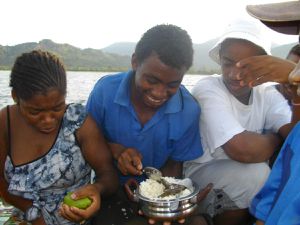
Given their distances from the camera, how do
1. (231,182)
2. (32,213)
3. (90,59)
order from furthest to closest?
(90,59), (231,182), (32,213)

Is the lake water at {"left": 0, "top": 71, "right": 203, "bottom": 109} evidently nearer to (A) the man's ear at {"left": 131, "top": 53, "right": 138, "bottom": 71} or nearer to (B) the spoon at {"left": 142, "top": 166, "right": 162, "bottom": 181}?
(A) the man's ear at {"left": 131, "top": 53, "right": 138, "bottom": 71}

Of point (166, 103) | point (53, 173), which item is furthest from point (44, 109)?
point (166, 103)

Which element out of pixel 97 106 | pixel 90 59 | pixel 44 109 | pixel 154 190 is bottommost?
pixel 90 59

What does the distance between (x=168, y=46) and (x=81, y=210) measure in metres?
1.16

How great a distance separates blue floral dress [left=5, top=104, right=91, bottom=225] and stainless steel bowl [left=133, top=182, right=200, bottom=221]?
48 centimetres

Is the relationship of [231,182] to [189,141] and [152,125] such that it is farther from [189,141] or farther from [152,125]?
[152,125]

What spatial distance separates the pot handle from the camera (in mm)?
2441

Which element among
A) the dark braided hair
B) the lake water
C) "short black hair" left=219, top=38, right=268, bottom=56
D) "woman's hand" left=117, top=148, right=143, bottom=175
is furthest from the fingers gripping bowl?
the lake water

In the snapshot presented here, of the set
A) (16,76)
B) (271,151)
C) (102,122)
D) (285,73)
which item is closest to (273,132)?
(271,151)

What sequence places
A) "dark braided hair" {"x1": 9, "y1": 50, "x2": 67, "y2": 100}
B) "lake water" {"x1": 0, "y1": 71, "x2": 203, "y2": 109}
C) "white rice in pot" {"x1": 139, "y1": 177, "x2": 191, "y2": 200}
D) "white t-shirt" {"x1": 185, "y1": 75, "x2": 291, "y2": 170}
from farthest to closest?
"lake water" {"x1": 0, "y1": 71, "x2": 203, "y2": 109} < "white t-shirt" {"x1": 185, "y1": 75, "x2": 291, "y2": 170} < "white rice in pot" {"x1": 139, "y1": 177, "x2": 191, "y2": 200} < "dark braided hair" {"x1": 9, "y1": 50, "x2": 67, "y2": 100}

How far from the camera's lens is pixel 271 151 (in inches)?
104

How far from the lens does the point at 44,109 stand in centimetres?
227

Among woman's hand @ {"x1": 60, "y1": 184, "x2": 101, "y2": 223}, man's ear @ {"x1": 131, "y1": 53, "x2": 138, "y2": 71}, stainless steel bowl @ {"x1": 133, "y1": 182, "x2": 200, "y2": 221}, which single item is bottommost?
stainless steel bowl @ {"x1": 133, "y1": 182, "x2": 200, "y2": 221}

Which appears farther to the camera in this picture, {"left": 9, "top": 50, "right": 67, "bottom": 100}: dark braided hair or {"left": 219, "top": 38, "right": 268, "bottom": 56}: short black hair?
{"left": 219, "top": 38, "right": 268, "bottom": 56}: short black hair
